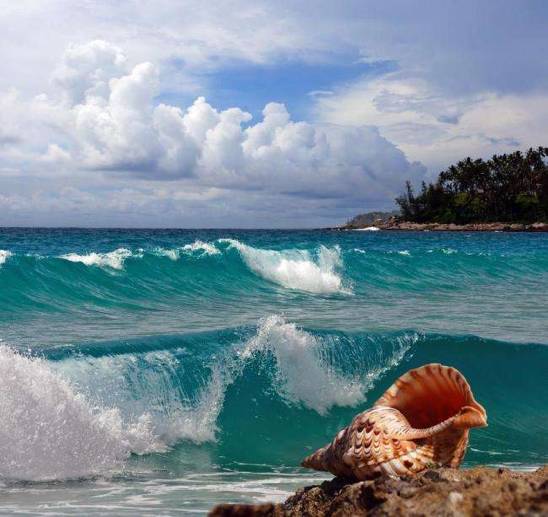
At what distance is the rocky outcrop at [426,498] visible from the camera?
259 centimetres

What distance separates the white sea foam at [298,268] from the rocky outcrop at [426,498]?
64.6 ft

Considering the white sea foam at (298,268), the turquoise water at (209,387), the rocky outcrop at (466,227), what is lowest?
the turquoise water at (209,387)

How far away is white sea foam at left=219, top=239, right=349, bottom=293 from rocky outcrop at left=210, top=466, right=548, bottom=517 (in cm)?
1968

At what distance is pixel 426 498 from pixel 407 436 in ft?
3.45

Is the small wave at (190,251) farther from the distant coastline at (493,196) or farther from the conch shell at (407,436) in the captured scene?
the distant coastline at (493,196)

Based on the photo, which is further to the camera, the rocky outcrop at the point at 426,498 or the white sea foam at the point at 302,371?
the white sea foam at the point at 302,371

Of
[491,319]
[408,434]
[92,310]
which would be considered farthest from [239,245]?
[408,434]

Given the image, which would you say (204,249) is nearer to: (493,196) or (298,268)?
(298,268)

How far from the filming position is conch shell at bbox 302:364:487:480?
3715 mm

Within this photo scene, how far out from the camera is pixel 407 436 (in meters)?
3.81

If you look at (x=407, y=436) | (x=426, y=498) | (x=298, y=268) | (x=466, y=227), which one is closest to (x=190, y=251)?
(x=298, y=268)

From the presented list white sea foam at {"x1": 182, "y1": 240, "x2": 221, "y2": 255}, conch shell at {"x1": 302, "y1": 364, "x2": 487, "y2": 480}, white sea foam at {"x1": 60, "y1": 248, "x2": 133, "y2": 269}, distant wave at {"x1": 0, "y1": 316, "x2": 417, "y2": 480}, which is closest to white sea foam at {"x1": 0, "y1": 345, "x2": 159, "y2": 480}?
distant wave at {"x1": 0, "y1": 316, "x2": 417, "y2": 480}

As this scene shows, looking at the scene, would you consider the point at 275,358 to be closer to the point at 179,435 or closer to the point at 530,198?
the point at 179,435

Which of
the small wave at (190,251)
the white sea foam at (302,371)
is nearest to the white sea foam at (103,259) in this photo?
the small wave at (190,251)
